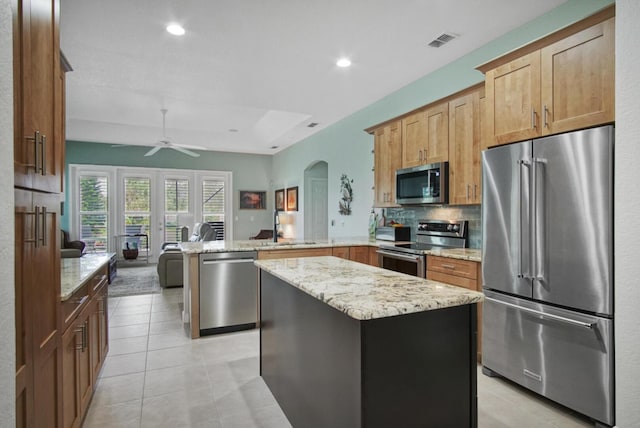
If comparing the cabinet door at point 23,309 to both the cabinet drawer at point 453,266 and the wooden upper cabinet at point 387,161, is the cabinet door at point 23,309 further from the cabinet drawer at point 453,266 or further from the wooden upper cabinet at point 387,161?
the wooden upper cabinet at point 387,161

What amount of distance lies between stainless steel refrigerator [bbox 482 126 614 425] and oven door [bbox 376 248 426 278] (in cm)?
67

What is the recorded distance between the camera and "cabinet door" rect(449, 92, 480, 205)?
322 centimetres

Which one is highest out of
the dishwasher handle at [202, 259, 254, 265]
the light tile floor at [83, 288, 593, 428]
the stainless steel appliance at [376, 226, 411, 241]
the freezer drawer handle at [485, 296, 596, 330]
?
the stainless steel appliance at [376, 226, 411, 241]

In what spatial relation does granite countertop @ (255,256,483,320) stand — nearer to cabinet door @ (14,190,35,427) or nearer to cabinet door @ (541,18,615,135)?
cabinet door @ (14,190,35,427)

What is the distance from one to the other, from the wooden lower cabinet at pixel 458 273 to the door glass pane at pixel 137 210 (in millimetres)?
7318

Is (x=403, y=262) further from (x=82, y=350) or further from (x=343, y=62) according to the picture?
(x=82, y=350)

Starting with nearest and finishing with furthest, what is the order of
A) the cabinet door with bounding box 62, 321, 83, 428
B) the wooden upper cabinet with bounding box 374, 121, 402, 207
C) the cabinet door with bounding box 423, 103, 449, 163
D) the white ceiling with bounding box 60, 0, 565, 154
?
the cabinet door with bounding box 62, 321, 83, 428, the white ceiling with bounding box 60, 0, 565, 154, the cabinet door with bounding box 423, 103, 449, 163, the wooden upper cabinet with bounding box 374, 121, 402, 207

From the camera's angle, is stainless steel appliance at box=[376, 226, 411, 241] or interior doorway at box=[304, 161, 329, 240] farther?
interior doorway at box=[304, 161, 329, 240]

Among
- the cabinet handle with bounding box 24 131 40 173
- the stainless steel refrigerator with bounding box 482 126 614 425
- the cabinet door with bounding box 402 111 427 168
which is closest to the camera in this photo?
the cabinet handle with bounding box 24 131 40 173

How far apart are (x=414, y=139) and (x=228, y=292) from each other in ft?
8.33

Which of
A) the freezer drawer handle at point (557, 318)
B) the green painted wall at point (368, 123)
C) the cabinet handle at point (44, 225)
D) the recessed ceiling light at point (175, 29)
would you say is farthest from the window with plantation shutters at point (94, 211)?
the freezer drawer handle at point (557, 318)

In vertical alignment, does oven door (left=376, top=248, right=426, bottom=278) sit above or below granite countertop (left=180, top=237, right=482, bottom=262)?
below

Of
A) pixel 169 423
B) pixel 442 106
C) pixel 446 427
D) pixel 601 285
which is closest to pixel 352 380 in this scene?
pixel 446 427

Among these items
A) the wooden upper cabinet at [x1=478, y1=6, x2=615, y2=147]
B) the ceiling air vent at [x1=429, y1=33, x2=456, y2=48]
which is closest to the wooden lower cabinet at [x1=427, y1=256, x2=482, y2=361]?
the wooden upper cabinet at [x1=478, y1=6, x2=615, y2=147]
